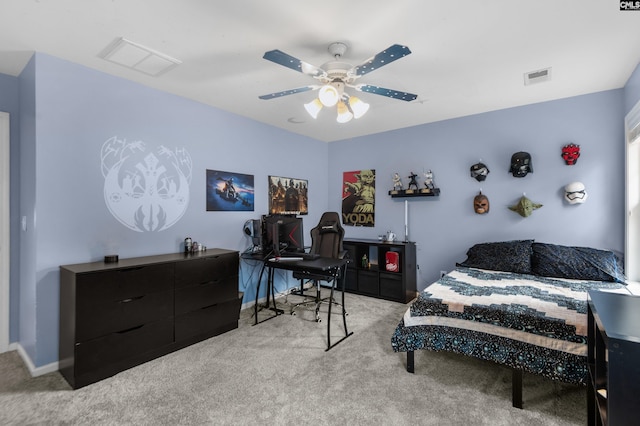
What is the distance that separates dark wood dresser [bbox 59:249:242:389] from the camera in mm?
2312

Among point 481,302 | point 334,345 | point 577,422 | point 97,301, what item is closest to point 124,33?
point 97,301

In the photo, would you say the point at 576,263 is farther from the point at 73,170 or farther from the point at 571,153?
the point at 73,170

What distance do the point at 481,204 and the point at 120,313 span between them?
168 inches

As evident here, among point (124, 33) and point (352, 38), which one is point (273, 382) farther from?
point (124, 33)

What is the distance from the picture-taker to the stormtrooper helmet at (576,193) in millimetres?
3373

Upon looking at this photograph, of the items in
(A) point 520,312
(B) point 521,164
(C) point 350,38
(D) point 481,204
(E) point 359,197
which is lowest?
(A) point 520,312

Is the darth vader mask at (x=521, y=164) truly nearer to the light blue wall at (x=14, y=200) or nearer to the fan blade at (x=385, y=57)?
the fan blade at (x=385, y=57)

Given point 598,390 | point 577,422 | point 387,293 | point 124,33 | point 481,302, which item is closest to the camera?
point 598,390

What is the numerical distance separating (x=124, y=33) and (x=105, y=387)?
2680 millimetres

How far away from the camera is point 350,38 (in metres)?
2.22

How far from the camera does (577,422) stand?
1.88 meters

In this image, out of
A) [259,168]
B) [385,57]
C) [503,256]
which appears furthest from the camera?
[259,168]

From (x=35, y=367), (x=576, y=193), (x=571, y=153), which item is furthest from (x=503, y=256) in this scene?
(x=35, y=367)

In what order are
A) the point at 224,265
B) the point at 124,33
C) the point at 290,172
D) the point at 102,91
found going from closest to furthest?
the point at 124,33 → the point at 102,91 → the point at 224,265 → the point at 290,172
